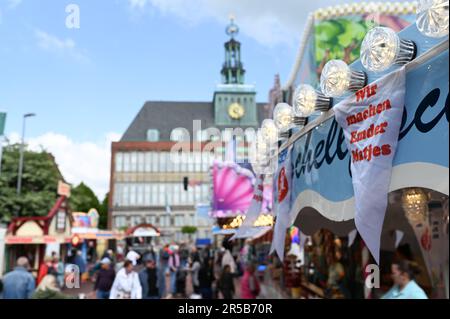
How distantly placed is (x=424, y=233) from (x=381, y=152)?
596 centimetres

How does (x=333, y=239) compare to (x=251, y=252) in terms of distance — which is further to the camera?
(x=251, y=252)

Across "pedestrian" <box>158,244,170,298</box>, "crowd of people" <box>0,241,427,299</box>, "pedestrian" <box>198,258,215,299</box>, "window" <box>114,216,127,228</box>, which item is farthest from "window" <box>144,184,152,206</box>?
"pedestrian" <box>198,258,215,299</box>

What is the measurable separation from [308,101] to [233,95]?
58.8 metres

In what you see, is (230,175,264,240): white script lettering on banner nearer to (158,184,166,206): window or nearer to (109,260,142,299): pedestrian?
(109,260,142,299): pedestrian

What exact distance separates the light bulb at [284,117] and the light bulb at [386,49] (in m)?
1.40

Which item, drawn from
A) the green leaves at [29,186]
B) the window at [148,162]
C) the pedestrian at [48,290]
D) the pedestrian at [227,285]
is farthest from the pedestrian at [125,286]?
the window at [148,162]

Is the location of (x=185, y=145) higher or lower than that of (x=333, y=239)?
higher

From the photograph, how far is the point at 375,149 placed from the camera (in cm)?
231

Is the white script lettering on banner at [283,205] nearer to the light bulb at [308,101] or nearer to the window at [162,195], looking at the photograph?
the light bulb at [308,101]

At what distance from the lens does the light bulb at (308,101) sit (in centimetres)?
304

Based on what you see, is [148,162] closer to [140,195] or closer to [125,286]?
[140,195]
